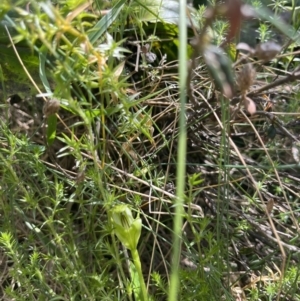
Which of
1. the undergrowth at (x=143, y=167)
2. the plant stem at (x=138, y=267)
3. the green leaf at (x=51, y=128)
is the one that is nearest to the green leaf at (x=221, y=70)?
the undergrowth at (x=143, y=167)

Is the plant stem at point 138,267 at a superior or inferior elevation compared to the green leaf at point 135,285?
superior

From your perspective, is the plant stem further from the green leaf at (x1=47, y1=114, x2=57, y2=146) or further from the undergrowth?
the green leaf at (x1=47, y1=114, x2=57, y2=146)

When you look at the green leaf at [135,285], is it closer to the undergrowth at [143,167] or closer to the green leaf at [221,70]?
the undergrowth at [143,167]

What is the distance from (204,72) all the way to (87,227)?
31 centimetres

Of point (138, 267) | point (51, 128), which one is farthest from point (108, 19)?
point (138, 267)

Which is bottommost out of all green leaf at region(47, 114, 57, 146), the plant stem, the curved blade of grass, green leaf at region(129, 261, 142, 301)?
green leaf at region(129, 261, 142, 301)

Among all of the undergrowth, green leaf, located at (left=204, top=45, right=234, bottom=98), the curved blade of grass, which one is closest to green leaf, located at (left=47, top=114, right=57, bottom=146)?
the undergrowth

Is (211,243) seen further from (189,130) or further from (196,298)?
(189,130)

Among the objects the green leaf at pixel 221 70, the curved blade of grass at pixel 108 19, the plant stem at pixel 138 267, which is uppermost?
the green leaf at pixel 221 70

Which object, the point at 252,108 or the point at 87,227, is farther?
the point at 87,227

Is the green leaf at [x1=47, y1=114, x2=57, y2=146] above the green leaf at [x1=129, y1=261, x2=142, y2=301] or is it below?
above

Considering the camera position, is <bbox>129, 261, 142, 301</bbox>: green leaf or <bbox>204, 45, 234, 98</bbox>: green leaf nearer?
<bbox>204, 45, 234, 98</bbox>: green leaf

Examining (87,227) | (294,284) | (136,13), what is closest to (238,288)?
(294,284)

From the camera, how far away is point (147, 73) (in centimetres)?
94
